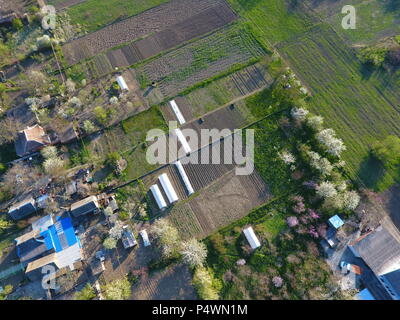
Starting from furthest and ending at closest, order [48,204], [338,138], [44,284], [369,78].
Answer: [369,78] < [338,138] < [48,204] < [44,284]

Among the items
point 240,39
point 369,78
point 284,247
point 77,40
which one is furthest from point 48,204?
point 369,78

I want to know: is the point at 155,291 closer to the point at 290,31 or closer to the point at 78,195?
the point at 78,195

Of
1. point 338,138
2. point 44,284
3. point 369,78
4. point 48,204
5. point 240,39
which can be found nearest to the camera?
point 44,284

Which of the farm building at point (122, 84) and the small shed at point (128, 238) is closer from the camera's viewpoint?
the small shed at point (128, 238)

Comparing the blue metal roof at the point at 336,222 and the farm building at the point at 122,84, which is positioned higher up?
the farm building at the point at 122,84

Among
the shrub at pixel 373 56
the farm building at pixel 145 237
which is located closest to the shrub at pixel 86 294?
the farm building at pixel 145 237

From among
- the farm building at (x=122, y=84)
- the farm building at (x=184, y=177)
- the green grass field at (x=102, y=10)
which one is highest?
the green grass field at (x=102, y=10)

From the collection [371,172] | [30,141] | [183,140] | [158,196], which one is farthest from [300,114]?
[30,141]

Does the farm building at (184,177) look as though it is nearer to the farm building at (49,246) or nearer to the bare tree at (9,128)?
the farm building at (49,246)
